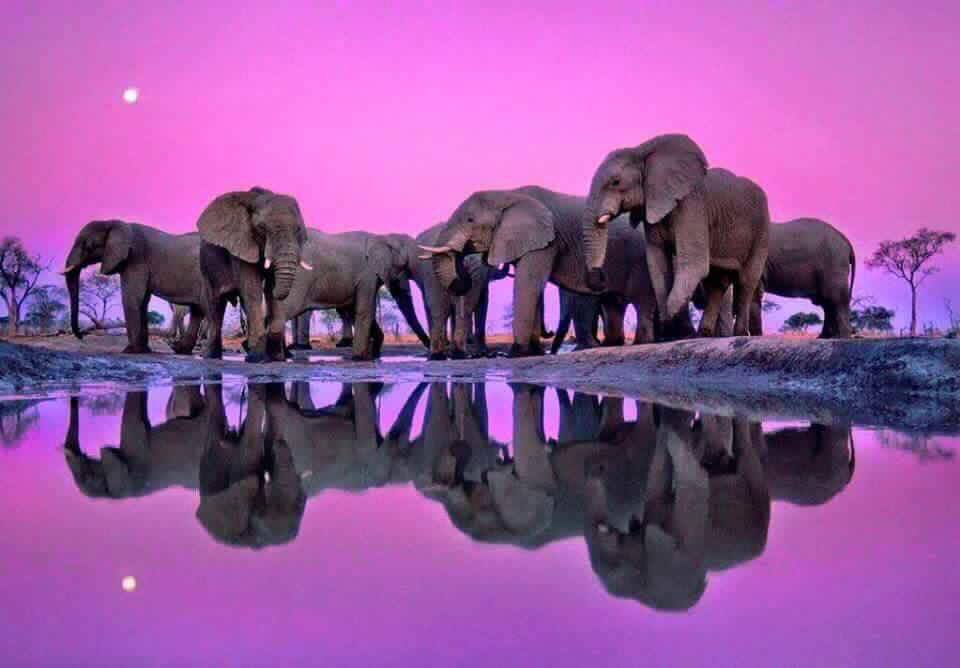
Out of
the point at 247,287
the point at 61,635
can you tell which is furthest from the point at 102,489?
the point at 247,287

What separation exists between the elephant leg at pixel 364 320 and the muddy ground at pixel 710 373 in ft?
11.5

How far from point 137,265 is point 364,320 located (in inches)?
156

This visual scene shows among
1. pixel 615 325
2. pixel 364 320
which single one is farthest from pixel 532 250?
pixel 364 320

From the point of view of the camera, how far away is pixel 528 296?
576 inches

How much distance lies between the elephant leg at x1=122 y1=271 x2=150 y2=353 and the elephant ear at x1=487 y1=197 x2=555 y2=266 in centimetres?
610

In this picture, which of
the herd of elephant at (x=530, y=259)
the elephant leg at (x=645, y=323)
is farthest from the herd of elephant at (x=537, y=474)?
the elephant leg at (x=645, y=323)

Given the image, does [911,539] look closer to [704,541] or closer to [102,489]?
[704,541]

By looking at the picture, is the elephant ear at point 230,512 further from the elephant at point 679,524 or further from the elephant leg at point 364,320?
the elephant leg at point 364,320

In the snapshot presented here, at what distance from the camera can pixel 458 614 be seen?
154 centimetres

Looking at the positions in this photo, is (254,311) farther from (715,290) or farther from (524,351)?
(715,290)

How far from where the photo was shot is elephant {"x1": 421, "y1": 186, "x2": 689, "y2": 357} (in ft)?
48.0

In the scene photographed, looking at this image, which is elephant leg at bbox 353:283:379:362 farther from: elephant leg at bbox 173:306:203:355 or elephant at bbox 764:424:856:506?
elephant at bbox 764:424:856:506

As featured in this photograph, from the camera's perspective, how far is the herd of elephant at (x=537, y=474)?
212 cm

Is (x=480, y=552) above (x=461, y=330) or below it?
below
